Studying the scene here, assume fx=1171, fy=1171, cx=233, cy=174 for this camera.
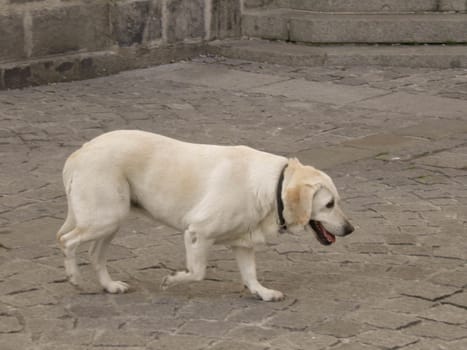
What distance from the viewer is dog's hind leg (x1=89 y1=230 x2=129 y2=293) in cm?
580

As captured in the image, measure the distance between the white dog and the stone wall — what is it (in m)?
5.80

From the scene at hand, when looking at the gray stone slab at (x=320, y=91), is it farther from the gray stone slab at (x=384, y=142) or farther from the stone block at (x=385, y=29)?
the gray stone slab at (x=384, y=142)

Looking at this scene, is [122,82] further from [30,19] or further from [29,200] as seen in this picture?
[29,200]

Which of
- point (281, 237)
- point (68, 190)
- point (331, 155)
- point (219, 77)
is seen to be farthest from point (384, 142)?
point (68, 190)

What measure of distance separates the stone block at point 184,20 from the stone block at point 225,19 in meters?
0.19

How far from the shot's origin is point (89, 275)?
609 centimetres

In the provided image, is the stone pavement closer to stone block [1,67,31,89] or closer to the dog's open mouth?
stone block [1,67,31,89]

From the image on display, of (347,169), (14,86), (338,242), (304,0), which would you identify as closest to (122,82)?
(14,86)

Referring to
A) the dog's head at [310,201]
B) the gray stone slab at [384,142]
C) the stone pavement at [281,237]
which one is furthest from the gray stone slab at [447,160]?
the dog's head at [310,201]

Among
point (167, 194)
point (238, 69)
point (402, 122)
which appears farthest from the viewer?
point (238, 69)

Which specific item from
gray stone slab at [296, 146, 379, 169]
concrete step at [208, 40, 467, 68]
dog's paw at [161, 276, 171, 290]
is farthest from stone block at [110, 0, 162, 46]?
dog's paw at [161, 276, 171, 290]

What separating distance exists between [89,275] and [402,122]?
14.8 ft

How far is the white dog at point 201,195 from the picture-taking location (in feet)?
18.0

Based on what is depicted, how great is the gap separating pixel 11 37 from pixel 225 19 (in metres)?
2.87
